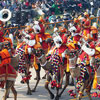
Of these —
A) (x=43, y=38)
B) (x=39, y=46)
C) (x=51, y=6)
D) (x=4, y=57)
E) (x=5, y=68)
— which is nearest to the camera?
(x=4, y=57)

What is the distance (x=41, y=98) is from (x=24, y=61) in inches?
56.5

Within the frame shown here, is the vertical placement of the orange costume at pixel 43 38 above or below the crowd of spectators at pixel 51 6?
below

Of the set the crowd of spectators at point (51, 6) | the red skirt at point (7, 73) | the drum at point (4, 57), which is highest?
the crowd of spectators at point (51, 6)

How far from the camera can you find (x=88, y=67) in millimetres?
9633

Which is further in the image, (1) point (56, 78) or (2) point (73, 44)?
(2) point (73, 44)

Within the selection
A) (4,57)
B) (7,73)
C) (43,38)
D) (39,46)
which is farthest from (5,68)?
(43,38)

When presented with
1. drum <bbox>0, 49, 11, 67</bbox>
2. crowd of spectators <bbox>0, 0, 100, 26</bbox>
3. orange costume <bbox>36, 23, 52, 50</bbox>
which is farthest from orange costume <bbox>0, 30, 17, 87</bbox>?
crowd of spectators <bbox>0, 0, 100, 26</bbox>

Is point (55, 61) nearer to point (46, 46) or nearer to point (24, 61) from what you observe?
point (24, 61)

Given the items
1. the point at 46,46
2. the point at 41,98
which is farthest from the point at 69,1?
the point at 41,98

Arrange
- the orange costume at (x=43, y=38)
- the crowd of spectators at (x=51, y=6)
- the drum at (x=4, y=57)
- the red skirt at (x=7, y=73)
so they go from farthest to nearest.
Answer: the crowd of spectators at (x=51, y=6)
the orange costume at (x=43, y=38)
the red skirt at (x=7, y=73)
the drum at (x=4, y=57)

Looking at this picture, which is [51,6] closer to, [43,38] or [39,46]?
[43,38]

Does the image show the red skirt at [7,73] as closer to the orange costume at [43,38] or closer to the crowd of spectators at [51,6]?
the orange costume at [43,38]

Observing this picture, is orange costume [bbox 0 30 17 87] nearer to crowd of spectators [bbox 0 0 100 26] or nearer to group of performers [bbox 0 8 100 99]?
group of performers [bbox 0 8 100 99]

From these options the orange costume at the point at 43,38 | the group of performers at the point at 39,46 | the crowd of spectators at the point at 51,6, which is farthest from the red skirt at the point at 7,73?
the crowd of spectators at the point at 51,6
